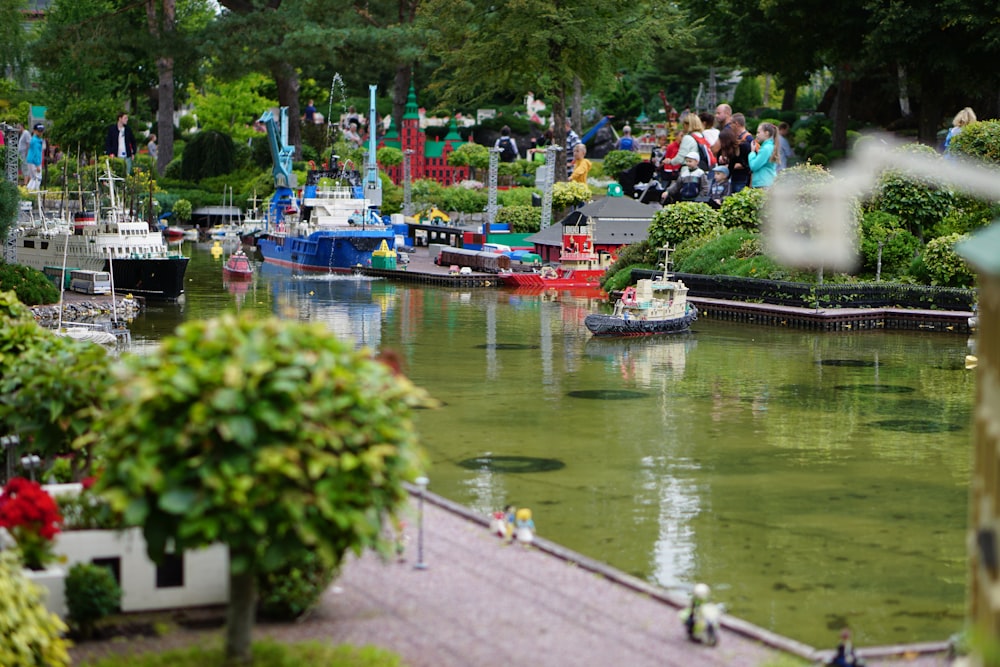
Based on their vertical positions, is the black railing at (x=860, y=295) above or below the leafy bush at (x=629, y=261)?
below

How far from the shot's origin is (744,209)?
53.4m

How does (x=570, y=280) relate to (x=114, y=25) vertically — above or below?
below

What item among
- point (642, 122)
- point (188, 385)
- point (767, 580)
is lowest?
point (767, 580)

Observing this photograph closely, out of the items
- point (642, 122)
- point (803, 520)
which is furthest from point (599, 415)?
point (642, 122)

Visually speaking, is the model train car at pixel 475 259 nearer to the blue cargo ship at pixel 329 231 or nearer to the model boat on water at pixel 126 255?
the blue cargo ship at pixel 329 231

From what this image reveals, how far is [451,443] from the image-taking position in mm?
28938

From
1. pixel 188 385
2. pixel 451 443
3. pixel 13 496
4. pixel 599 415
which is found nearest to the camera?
pixel 188 385

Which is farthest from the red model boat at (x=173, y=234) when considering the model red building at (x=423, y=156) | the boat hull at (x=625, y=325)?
the boat hull at (x=625, y=325)

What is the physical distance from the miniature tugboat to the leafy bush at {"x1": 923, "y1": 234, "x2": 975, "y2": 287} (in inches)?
330

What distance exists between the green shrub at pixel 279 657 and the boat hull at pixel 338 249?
4698 cm

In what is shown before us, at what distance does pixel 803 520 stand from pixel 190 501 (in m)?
12.2

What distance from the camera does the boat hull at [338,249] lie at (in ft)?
206

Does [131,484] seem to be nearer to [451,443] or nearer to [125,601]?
[125,601]

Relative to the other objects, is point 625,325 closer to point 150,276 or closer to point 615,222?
point 150,276
